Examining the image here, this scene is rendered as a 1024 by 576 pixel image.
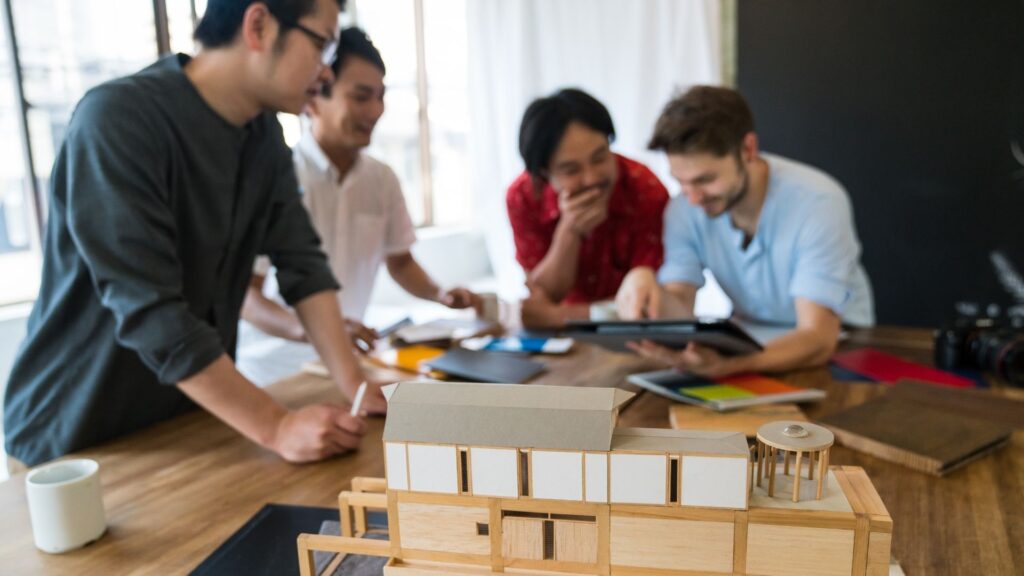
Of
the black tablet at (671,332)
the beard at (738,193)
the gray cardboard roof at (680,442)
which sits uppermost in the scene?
the beard at (738,193)

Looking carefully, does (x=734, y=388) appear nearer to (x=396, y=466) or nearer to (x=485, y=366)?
(x=485, y=366)

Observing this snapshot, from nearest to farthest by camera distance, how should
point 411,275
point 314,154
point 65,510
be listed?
point 65,510 < point 314,154 < point 411,275

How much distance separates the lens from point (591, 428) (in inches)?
23.3

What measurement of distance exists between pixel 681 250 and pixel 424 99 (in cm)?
335

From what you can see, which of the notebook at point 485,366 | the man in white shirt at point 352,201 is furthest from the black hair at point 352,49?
the notebook at point 485,366

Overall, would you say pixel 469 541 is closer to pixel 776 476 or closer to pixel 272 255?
pixel 776 476

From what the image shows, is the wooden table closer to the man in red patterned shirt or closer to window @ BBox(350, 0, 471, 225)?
the man in red patterned shirt

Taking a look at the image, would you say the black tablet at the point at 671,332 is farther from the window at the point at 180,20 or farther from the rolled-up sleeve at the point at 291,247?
the window at the point at 180,20

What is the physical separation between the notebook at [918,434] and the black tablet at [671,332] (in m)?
0.20

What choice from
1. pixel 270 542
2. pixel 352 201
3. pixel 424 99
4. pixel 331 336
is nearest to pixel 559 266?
pixel 352 201

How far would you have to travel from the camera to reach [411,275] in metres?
2.37

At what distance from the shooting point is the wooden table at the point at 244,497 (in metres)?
0.83

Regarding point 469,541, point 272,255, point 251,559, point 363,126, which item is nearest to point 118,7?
point 363,126

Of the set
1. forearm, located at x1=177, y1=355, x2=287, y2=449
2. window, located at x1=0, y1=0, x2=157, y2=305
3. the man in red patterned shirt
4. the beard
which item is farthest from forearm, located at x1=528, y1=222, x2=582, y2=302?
window, located at x1=0, y1=0, x2=157, y2=305
